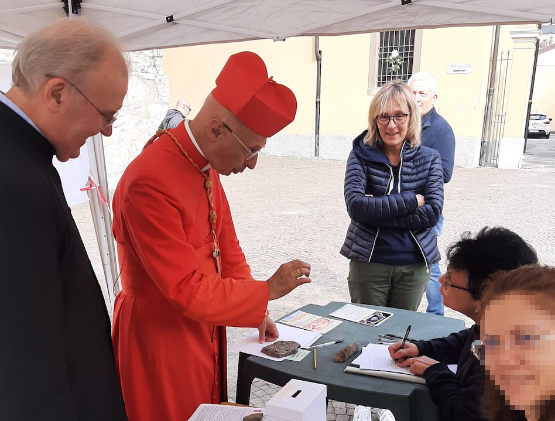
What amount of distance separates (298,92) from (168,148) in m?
14.2

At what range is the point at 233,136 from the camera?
1529 mm

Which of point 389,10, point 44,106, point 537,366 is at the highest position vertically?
point 389,10

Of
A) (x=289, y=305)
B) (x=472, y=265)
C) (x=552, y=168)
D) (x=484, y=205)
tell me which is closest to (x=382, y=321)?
(x=472, y=265)

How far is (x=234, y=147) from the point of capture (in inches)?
61.0

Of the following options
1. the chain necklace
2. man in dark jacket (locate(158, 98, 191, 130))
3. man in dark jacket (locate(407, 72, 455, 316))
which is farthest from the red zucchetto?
man in dark jacket (locate(158, 98, 191, 130))

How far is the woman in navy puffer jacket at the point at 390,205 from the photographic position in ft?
8.57

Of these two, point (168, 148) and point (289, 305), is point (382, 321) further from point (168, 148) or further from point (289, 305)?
point (289, 305)

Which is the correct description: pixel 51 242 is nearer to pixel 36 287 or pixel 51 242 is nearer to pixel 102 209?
pixel 36 287

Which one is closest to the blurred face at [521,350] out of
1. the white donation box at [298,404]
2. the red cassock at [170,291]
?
the white donation box at [298,404]

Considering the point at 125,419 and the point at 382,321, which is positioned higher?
the point at 125,419

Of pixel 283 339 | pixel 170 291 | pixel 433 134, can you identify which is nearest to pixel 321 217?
pixel 433 134

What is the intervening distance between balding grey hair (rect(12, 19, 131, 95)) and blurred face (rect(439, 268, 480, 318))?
1424 millimetres

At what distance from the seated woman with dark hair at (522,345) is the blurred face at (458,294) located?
0.86 m

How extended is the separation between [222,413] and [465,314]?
3.20 feet
